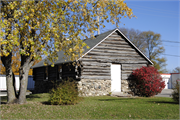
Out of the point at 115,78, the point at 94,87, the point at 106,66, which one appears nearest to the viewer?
the point at 94,87

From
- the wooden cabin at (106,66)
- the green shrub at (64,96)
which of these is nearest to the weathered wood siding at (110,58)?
the wooden cabin at (106,66)

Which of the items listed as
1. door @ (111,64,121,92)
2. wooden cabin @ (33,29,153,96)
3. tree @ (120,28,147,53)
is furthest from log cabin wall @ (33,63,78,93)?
tree @ (120,28,147,53)

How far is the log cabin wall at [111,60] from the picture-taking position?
18.2m

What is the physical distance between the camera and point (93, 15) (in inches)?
463

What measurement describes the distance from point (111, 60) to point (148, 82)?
3.89 m

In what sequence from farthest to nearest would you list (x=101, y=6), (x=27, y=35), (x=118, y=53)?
(x=118, y=53)
(x=101, y=6)
(x=27, y=35)

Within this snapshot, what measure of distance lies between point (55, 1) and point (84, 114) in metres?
6.41

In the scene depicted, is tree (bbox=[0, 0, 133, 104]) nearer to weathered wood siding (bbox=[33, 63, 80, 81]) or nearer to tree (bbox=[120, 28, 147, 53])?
weathered wood siding (bbox=[33, 63, 80, 81])

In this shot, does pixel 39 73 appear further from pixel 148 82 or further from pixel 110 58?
pixel 148 82

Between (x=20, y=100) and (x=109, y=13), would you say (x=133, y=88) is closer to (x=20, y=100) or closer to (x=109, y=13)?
(x=109, y=13)

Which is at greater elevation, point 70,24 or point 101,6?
point 101,6

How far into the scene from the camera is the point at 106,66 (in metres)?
19.0

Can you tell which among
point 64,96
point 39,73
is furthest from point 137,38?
point 64,96

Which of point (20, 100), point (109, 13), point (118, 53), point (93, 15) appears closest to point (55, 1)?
point (93, 15)
